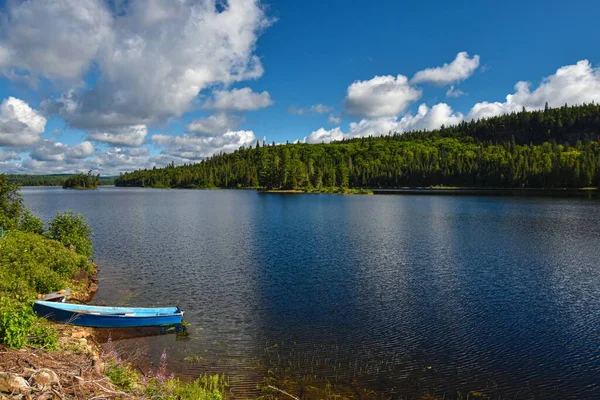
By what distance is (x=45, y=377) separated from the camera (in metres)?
12.6

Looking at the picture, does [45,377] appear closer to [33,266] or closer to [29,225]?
[33,266]

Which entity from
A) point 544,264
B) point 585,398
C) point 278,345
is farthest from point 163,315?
point 544,264

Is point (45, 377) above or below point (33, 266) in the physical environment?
below

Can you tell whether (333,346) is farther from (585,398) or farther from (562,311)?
(562,311)

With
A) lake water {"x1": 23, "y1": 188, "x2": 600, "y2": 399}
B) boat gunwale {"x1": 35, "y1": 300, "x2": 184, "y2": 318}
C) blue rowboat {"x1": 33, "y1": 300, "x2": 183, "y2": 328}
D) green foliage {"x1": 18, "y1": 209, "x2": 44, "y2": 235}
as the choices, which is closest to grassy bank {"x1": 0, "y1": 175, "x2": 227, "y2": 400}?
blue rowboat {"x1": 33, "y1": 300, "x2": 183, "y2": 328}

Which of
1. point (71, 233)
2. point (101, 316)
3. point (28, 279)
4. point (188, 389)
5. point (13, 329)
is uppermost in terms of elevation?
point (71, 233)

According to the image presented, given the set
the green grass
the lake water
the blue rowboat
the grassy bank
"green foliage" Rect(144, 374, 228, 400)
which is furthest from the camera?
the blue rowboat

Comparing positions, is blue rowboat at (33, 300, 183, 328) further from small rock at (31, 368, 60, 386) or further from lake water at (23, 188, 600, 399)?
small rock at (31, 368, 60, 386)

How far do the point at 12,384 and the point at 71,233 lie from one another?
35926 millimetres

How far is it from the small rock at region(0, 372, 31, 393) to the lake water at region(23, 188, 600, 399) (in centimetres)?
858

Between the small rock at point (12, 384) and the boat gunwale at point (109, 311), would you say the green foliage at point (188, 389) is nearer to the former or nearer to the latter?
the small rock at point (12, 384)

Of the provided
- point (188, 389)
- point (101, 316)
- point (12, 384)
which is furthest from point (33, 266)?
point (12, 384)

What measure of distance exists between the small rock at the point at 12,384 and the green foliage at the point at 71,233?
109 ft

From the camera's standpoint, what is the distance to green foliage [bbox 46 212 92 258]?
42.5 metres
